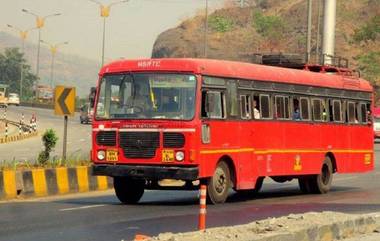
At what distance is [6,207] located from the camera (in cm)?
1644

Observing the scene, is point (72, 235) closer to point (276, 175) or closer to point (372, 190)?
point (276, 175)

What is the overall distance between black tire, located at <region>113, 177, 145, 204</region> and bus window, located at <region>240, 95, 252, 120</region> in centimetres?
242

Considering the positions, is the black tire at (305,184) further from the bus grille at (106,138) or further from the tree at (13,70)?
the tree at (13,70)

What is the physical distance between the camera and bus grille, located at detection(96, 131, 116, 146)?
57.2 feet

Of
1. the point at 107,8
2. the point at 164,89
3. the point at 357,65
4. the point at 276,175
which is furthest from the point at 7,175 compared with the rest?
the point at 357,65

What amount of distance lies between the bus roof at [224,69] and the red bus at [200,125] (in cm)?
2

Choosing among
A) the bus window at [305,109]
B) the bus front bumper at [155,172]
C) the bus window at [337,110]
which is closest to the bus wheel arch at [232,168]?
the bus front bumper at [155,172]

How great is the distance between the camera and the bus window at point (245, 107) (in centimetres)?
1875

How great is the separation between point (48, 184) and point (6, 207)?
300 centimetres

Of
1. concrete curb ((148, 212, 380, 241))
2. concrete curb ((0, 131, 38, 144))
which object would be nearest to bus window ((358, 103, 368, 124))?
concrete curb ((148, 212, 380, 241))

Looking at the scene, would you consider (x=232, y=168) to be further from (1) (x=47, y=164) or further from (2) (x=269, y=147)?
(1) (x=47, y=164)

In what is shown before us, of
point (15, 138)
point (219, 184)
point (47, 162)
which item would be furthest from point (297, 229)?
point (15, 138)

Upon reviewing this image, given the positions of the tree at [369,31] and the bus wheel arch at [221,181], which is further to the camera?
the tree at [369,31]

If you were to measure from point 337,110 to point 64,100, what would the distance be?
655 centimetres
